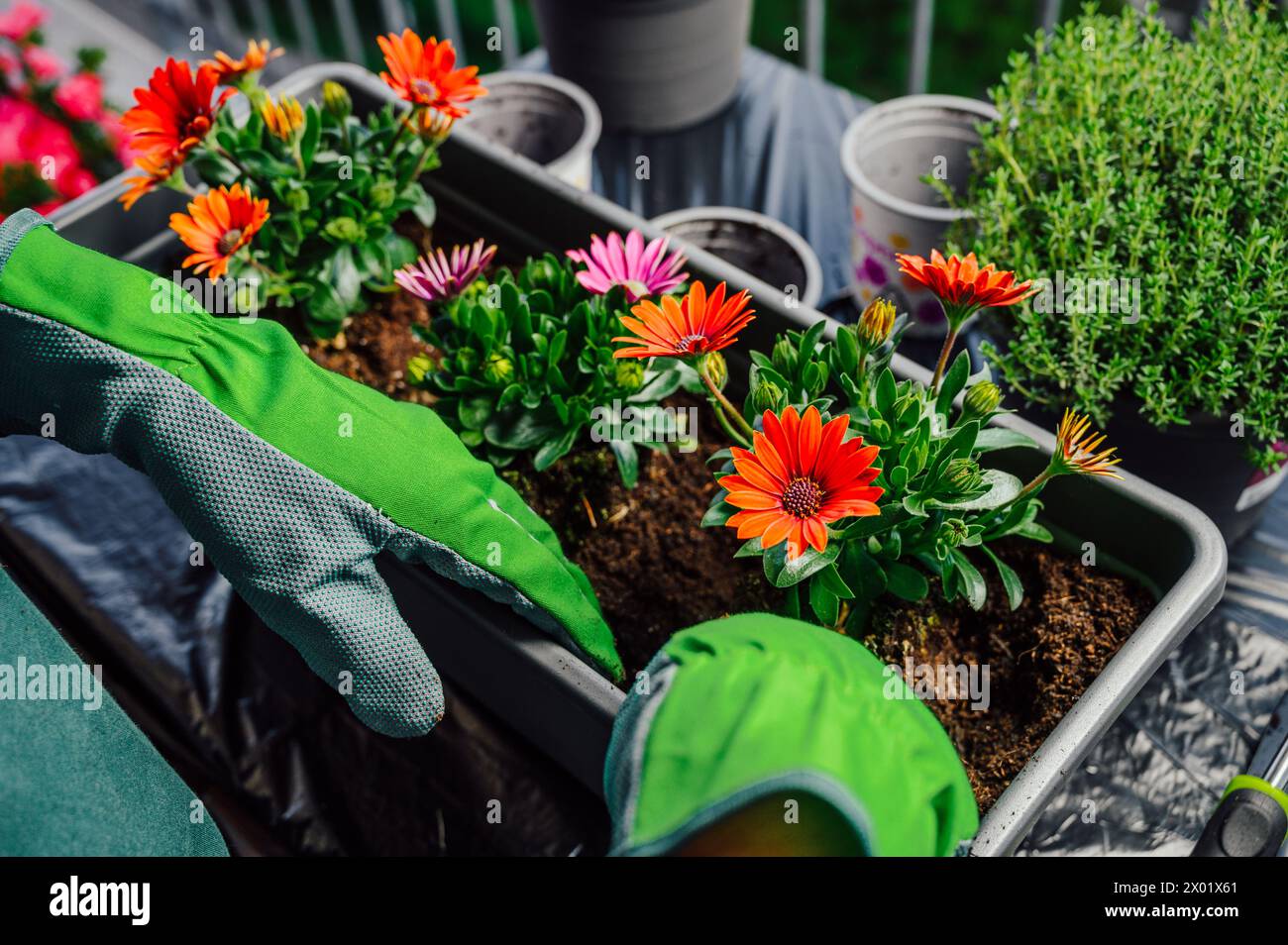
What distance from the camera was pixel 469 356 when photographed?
2.88 ft

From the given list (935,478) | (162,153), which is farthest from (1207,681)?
(162,153)

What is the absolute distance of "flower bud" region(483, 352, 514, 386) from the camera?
859 millimetres

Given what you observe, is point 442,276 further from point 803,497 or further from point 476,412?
point 803,497

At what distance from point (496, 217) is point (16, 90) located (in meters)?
0.87

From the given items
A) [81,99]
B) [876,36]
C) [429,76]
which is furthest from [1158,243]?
[876,36]

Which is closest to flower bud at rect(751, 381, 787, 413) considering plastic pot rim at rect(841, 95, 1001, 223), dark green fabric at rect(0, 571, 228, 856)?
plastic pot rim at rect(841, 95, 1001, 223)

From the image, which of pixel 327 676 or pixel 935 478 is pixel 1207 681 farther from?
pixel 327 676

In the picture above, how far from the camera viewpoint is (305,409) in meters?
0.72

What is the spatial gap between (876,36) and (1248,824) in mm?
2630

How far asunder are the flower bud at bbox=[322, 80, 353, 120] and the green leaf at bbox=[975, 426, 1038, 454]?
0.69 metres

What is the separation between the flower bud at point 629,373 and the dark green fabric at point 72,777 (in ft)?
1.51

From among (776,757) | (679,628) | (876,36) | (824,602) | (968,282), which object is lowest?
(876,36)

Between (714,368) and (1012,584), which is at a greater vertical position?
(714,368)

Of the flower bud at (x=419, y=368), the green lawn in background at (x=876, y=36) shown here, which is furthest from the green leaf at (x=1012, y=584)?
the green lawn in background at (x=876, y=36)
